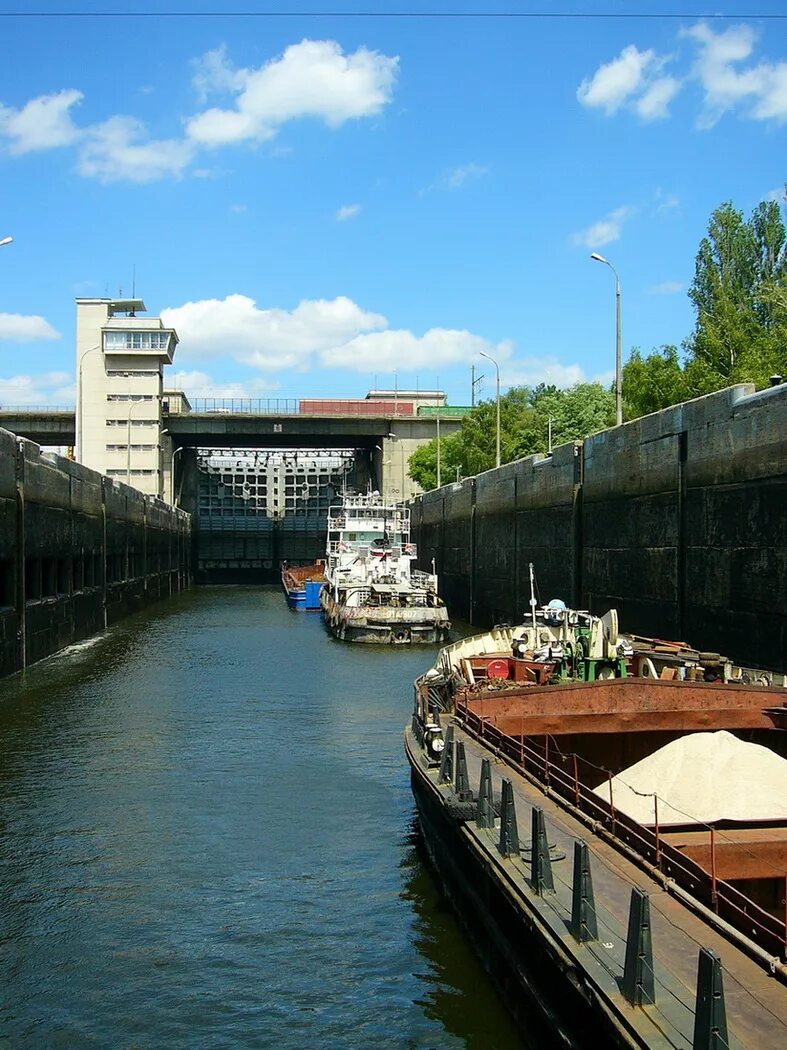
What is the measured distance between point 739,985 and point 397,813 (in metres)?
9.71

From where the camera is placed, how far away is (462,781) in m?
11.6

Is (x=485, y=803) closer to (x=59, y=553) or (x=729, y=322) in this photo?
(x=59, y=553)

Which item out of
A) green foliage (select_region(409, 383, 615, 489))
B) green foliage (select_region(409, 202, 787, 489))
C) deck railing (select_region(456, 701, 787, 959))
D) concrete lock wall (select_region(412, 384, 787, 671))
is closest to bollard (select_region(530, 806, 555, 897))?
deck railing (select_region(456, 701, 787, 959))

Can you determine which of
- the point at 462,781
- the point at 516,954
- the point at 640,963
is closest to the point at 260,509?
the point at 462,781

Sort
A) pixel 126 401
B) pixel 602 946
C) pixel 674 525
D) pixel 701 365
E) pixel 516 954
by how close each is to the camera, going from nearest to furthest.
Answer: pixel 602 946, pixel 516 954, pixel 674 525, pixel 701 365, pixel 126 401

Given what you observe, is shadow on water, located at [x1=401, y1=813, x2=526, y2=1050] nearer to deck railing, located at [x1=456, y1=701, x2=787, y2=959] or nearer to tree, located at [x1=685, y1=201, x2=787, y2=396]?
deck railing, located at [x1=456, y1=701, x2=787, y2=959]

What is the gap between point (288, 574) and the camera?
7362 centimetres

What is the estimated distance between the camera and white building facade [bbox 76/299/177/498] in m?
84.3

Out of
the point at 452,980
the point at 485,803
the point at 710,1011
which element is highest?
the point at 710,1011

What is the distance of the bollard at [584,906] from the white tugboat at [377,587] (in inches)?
1299

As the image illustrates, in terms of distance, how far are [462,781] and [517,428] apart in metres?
66.3

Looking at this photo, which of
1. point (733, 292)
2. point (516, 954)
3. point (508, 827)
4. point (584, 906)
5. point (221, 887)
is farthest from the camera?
point (733, 292)

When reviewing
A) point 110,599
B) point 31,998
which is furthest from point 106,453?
point 31,998

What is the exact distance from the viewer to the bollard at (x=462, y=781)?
37.3 ft
